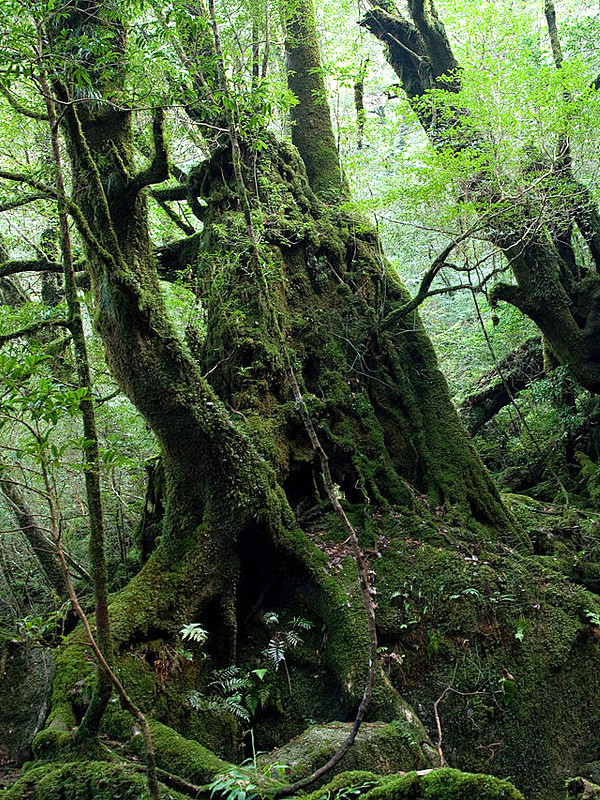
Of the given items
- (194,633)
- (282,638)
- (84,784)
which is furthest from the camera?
(282,638)

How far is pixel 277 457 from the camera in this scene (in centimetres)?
602

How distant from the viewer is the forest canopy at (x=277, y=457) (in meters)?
3.55

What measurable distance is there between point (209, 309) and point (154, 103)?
2.67 meters

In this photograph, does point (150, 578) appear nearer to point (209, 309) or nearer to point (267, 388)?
point (267, 388)

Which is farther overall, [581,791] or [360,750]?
[360,750]

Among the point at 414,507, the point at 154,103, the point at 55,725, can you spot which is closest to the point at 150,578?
the point at 55,725

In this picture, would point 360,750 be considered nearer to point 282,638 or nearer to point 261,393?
point 282,638

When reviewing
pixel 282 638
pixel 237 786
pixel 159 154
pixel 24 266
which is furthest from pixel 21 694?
pixel 24 266

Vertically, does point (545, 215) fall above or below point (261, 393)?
above

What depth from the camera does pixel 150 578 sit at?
478cm

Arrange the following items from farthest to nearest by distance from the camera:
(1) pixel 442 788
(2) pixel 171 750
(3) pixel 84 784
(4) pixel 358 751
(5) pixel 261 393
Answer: (5) pixel 261 393
(4) pixel 358 751
(2) pixel 171 750
(3) pixel 84 784
(1) pixel 442 788

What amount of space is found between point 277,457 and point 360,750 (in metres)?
2.99

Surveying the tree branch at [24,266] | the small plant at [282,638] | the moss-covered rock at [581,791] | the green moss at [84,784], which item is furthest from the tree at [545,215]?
the green moss at [84,784]

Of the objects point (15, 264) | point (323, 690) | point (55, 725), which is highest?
point (15, 264)
